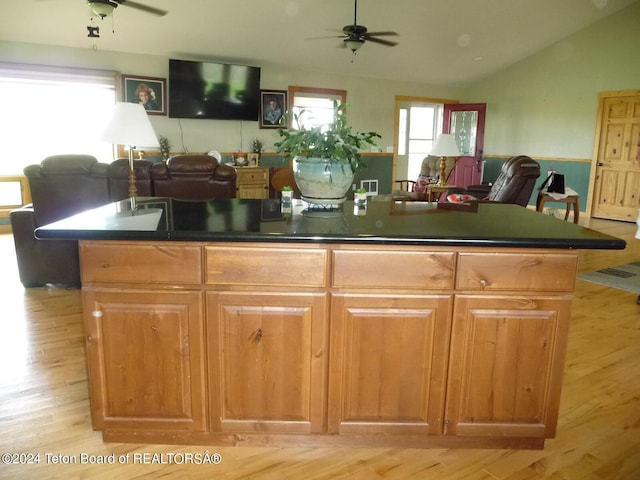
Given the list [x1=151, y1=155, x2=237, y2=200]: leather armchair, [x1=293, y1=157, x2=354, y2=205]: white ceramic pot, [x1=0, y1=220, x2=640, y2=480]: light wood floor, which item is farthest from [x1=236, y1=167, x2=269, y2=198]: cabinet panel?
[x1=293, y1=157, x2=354, y2=205]: white ceramic pot

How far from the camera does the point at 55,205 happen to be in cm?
384

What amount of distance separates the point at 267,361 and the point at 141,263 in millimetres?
579

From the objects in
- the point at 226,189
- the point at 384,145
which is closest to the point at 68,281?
the point at 226,189

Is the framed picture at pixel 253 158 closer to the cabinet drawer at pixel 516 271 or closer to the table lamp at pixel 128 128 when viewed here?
the table lamp at pixel 128 128

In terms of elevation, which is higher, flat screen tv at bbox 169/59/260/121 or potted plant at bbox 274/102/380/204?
flat screen tv at bbox 169/59/260/121

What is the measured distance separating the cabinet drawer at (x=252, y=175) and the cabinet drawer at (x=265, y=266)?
19.0 feet

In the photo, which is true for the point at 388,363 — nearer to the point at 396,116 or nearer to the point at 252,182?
the point at 252,182

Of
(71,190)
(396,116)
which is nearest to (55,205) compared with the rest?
(71,190)

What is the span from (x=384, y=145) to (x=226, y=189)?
5.77m

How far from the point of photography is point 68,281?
3955 mm

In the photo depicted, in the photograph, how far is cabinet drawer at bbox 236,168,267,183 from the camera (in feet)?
24.5

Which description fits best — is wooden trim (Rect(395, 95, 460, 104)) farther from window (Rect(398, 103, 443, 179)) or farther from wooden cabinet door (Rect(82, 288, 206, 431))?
wooden cabinet door (Rect(82, 288, 206, 431))

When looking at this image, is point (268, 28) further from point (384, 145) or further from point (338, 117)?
point (338, 117)

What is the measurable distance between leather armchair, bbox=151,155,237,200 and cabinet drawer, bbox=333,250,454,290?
8.27ft
